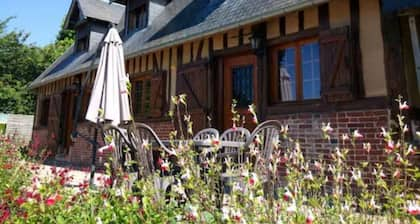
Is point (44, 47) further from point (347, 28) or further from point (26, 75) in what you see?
point (347, 28)

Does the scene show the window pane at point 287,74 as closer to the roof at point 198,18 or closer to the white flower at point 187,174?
the roof at point 198,18

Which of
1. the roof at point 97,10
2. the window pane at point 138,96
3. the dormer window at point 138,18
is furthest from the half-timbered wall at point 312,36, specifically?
the roof at point 97,10

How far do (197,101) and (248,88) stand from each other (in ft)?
3.65

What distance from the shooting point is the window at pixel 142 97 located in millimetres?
8039

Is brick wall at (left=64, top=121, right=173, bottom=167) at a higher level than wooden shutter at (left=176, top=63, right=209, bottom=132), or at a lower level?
lower

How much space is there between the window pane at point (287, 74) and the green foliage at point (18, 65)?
22.7 meters

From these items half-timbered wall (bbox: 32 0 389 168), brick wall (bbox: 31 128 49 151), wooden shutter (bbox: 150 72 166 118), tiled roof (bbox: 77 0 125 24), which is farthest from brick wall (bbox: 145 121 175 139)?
tiled roof (bbox: 77 0 125 24)

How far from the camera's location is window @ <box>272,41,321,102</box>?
5035mm

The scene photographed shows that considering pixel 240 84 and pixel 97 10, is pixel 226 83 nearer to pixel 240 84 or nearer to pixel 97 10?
pixel 240 84

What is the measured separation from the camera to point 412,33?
413 centimetres

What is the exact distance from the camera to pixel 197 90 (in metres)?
6.51

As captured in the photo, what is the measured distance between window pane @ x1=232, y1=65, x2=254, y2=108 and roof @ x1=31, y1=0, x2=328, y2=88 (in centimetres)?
90

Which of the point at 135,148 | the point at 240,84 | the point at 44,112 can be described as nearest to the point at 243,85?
the point at 240,84

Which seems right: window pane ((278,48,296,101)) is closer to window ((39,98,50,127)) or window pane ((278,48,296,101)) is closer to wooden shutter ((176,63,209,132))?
wooden shutter ((176,63,209,132))
